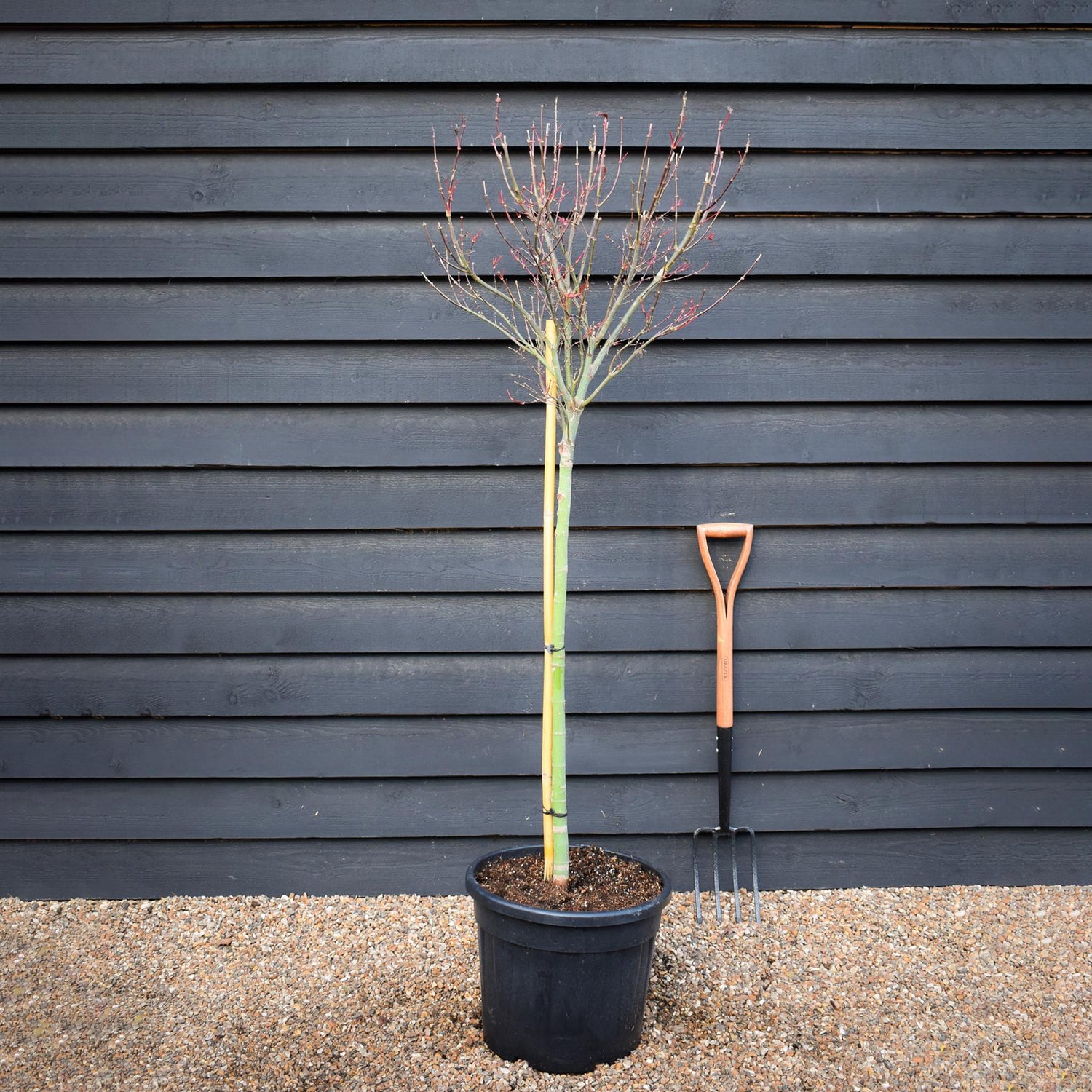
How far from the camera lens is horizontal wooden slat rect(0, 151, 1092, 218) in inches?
96.9

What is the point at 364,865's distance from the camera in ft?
8.39

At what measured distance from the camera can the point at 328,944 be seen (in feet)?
Answer: 7.65

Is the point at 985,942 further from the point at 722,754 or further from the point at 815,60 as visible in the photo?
the point at 815,60

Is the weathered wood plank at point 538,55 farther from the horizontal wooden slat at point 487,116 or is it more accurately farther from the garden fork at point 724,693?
the garden fork at point 724,693

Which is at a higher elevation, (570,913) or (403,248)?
(403,248)

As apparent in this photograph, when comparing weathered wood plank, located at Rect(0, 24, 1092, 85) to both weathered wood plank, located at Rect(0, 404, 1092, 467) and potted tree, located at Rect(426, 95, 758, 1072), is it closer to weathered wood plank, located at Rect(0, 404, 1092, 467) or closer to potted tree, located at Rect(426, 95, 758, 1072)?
potted tree, located at Rect(426, 95, 758, 1072)

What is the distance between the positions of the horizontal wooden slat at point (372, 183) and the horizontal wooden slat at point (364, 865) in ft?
6.12

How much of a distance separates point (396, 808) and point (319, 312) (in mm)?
1477

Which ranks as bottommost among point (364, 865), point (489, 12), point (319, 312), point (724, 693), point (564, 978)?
point (364, 865)

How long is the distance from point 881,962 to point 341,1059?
4.54ft

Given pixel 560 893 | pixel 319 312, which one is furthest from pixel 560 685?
pixel 319 312

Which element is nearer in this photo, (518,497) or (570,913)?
(570,913)

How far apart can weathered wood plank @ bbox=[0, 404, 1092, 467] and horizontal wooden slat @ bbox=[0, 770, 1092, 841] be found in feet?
3.14

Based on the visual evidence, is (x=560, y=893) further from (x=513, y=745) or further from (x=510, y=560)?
(x=510, y=560)
